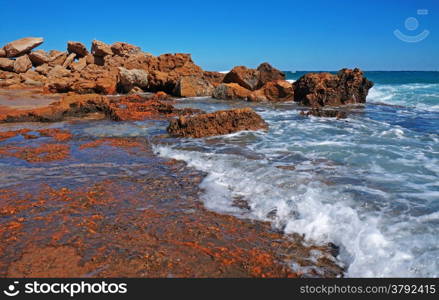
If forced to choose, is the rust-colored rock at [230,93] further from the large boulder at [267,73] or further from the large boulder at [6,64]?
the large boulder at [6,64]

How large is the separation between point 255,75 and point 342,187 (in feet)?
49.5

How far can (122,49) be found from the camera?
25.3m

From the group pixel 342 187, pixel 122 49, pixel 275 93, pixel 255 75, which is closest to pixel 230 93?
pixel 275 93

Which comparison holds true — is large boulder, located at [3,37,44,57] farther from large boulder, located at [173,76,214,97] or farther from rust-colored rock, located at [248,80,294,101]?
rust-colored rock, located at [248,80,294,101]

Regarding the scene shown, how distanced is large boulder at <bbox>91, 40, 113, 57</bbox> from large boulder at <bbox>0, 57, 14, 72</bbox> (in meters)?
5.78

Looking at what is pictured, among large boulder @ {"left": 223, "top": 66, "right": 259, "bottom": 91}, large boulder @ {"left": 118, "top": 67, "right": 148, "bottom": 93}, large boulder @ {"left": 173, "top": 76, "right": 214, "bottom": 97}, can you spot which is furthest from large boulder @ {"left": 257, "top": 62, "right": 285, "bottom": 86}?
large boulder @ {"left": 118, "top": 67, "right": 148, "bottom": 93}

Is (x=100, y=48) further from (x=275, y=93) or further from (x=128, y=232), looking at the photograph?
(x=128, y=232)

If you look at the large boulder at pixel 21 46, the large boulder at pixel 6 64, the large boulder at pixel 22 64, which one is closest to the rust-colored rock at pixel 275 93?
the large boulder at pixel 22 64

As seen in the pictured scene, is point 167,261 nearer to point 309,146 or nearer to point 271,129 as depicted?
point 309,146

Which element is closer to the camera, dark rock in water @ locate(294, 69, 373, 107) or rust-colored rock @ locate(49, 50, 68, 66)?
dark rock in water @ locate(294, 69, 373, 107)

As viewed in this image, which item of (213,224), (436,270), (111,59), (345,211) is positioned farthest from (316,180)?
(111,59)

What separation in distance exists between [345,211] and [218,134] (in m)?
4.32

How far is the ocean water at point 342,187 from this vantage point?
8.07 feet

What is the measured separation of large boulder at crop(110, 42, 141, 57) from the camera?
2517 centimetres
